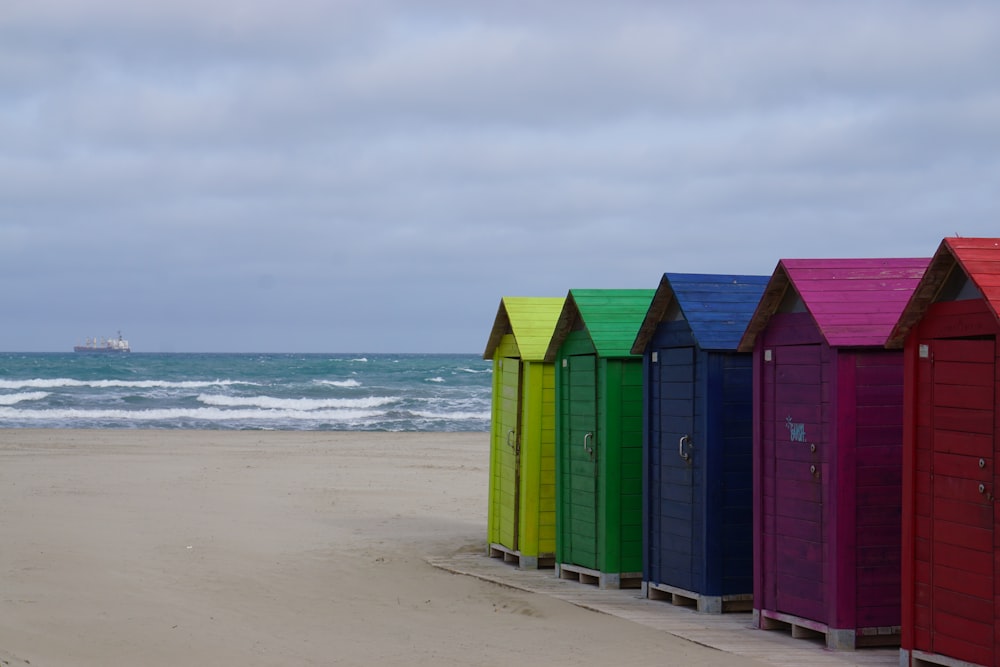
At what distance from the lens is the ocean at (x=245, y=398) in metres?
38.6

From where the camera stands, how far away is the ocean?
127ft

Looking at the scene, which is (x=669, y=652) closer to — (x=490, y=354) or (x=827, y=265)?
(x=827, y=265)

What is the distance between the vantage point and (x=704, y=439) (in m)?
8.92

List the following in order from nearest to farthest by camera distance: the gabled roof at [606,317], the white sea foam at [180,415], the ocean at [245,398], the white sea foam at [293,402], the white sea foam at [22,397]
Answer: the gabled roof at [606,317] → the ocean at [245,398] → the white sea foam at [180,415] → the white sea foam at [22,397] → the white sea foam at [293,402]

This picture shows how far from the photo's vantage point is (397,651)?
8172mm

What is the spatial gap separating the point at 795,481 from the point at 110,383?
50.7 metres

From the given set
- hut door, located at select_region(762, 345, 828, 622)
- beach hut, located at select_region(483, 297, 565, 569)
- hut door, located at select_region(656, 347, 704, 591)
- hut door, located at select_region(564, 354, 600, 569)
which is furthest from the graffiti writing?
beach hut, located at select_region(483, 297, 565, 569)

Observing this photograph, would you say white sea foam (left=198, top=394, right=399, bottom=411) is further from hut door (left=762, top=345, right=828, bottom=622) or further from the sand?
hut door (left=762, top=345, right=828, bottom=622)

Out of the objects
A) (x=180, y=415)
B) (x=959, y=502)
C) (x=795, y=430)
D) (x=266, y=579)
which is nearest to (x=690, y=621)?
(x=795, y=430)

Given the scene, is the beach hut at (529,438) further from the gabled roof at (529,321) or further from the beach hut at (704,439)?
the beach hut at (704,439)

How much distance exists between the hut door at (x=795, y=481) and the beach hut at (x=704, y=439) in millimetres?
635

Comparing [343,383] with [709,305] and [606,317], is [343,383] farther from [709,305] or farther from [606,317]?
[709,305]

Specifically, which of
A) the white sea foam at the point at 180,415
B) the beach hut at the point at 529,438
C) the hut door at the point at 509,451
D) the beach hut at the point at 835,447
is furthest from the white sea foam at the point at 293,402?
the beach hut at the point at 835,447

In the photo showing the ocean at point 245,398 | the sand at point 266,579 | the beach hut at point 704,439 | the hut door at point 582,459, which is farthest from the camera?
the ocean at point 245,398
